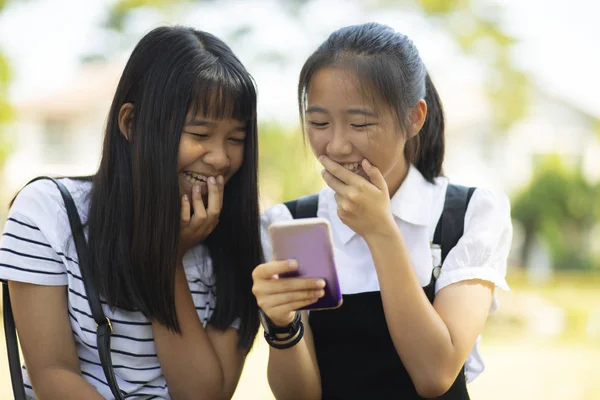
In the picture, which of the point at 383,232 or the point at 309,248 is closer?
the point at 309,248

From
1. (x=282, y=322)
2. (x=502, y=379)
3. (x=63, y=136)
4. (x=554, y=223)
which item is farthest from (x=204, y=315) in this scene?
(x=63, y=136)

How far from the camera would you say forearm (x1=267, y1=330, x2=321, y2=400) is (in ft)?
6.55

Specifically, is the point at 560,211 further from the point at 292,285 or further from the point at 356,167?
the point at 292,285

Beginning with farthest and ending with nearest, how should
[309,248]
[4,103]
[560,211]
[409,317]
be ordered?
1. [560,211]
2. [4,103]
3. [409,317]
4. [309,248]

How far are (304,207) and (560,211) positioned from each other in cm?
1161

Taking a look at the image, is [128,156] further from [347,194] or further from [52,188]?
[347,194]

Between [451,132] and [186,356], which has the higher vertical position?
[451,132]

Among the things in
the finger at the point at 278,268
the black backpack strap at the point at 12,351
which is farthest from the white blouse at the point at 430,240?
the black backpack strap at the point at 12,351

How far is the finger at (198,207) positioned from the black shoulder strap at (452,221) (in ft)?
2.24

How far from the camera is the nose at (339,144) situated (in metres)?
1.95

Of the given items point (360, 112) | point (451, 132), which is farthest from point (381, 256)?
point (451, 132)

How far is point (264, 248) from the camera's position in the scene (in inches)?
90.5

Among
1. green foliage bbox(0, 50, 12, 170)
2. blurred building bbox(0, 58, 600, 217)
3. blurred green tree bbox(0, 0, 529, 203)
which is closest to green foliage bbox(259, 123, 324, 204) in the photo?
blurred green tree bbox(0, 0, 529, 203)

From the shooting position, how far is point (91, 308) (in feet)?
6.68
